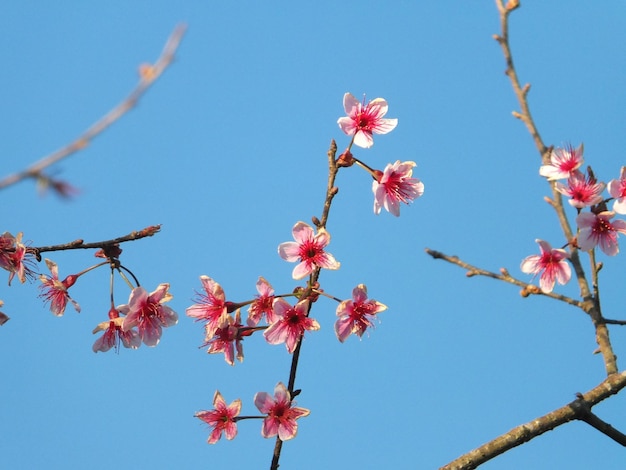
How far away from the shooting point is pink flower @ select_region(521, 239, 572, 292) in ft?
10.7

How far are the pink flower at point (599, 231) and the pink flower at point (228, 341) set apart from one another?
156 centimetres

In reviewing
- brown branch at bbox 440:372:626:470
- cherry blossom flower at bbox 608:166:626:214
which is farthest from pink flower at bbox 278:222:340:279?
cherry blossom flower at bbox 608:166:626:214

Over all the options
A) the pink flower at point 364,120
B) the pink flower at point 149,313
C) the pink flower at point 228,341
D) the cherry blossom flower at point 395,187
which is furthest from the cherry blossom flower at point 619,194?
the pink flower at point 149,313

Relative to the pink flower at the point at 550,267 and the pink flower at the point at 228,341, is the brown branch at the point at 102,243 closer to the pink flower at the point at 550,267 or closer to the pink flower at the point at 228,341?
the pink flower at the point at 228,341

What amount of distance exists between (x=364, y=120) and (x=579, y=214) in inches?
47.9

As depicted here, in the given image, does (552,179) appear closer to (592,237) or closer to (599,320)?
(592,237)

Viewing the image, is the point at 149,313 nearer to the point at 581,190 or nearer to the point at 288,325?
the point at 288,325

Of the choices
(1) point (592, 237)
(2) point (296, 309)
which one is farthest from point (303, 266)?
(1) point (592, 237)

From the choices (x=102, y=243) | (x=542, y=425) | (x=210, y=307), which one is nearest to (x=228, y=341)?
(x=210, y=307)

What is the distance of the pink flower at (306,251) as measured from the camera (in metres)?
3.35

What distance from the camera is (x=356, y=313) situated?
3.48m

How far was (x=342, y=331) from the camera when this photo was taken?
3.45 m

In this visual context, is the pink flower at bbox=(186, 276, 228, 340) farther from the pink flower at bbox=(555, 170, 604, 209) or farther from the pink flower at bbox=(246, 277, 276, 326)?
the pink flower at bbox=(555, 170, 604, 209)

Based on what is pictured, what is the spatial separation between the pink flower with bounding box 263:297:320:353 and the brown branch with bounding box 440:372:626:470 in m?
0.86
